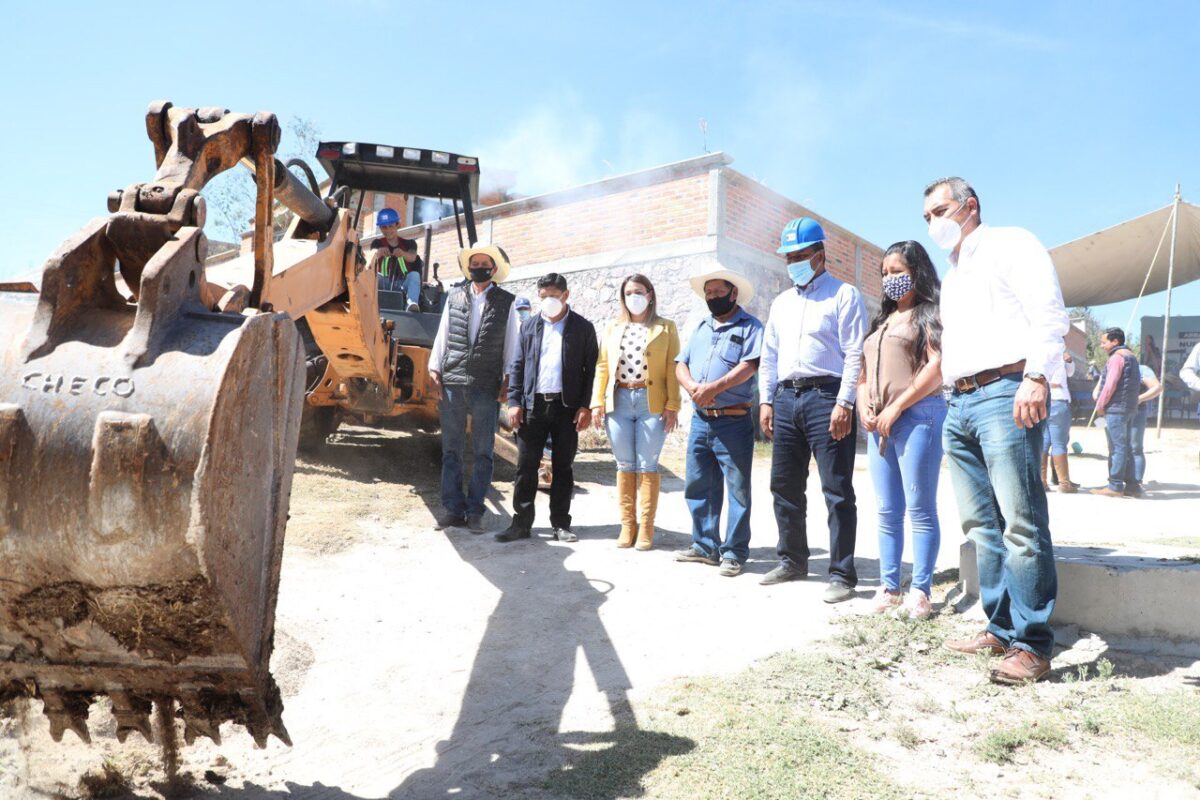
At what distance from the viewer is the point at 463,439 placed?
19.7 feet

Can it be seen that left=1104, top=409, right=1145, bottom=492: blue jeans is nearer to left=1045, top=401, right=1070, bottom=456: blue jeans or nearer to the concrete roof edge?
left=1045, top=401, right=1070, bottom=456: blue jeans

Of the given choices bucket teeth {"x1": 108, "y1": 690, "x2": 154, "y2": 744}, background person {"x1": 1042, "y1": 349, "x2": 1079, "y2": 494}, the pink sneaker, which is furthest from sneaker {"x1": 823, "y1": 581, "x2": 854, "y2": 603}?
background person {"x1": 1042, "y1": 349, "x2": 1079, "y2": 494}

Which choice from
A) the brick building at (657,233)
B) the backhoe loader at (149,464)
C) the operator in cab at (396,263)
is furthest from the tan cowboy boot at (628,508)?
the brick building at (657,233)

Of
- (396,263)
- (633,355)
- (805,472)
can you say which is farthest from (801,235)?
(396,263)

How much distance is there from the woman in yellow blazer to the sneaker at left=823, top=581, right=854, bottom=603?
1.45 metres

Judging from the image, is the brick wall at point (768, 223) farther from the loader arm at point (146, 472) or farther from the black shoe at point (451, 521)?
the loader arm at point (146, 472)

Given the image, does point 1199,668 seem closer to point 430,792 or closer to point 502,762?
point 502,762

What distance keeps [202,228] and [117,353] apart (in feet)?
1.34

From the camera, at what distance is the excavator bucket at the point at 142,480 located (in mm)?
1630

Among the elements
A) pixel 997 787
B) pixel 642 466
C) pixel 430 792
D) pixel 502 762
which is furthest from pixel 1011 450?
pixel 642 466

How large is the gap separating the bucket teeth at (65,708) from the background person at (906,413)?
337cm

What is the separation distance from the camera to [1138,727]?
2779 mm

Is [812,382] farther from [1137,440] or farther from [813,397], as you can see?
[1137,440]

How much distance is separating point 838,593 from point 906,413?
1.01 meters
